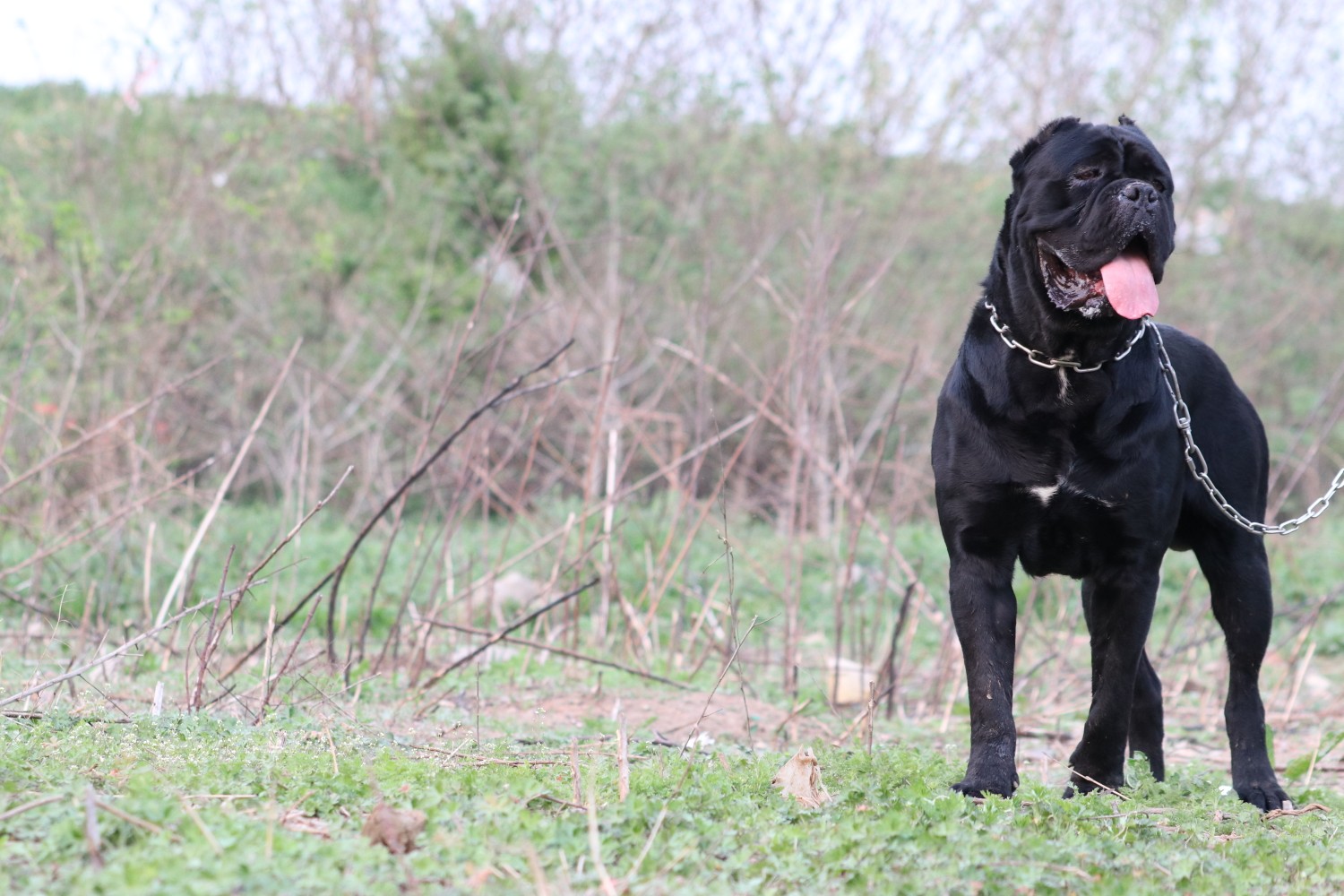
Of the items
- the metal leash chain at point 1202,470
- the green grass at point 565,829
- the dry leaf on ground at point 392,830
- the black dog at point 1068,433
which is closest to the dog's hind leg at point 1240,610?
the metal leash chain at point 1202,470

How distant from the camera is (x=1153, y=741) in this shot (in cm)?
437

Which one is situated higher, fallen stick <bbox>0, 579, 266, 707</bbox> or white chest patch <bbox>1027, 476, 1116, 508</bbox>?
white chest patch <bbox>1027, 476, 1116, 508</bbox>

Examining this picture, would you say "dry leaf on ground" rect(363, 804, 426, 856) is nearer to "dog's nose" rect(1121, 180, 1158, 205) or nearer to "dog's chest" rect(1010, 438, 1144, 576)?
"dog's chest" rect(1010, 438, 1144, 576)

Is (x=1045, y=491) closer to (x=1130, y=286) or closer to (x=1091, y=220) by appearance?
(x=1130, y=286)

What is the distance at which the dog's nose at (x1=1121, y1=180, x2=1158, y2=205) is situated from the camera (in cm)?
353

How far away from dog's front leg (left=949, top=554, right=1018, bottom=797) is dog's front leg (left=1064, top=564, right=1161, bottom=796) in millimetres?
287

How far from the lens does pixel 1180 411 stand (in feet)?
13.2

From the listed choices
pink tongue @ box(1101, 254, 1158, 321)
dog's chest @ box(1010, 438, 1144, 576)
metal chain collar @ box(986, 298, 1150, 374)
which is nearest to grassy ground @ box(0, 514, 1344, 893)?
dog's chest @ box(1010, 438, 1144, 576)

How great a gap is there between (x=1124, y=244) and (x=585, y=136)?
1105 centimetres

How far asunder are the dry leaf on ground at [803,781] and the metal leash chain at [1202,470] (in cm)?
156

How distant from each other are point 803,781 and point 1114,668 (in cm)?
109

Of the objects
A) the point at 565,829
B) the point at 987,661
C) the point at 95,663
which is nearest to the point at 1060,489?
the point at 987,661

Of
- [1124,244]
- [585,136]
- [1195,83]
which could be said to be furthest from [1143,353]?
[1195,83]

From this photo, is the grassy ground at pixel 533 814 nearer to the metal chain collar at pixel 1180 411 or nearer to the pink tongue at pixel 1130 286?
the metal chain collar at pixel 1180 411
